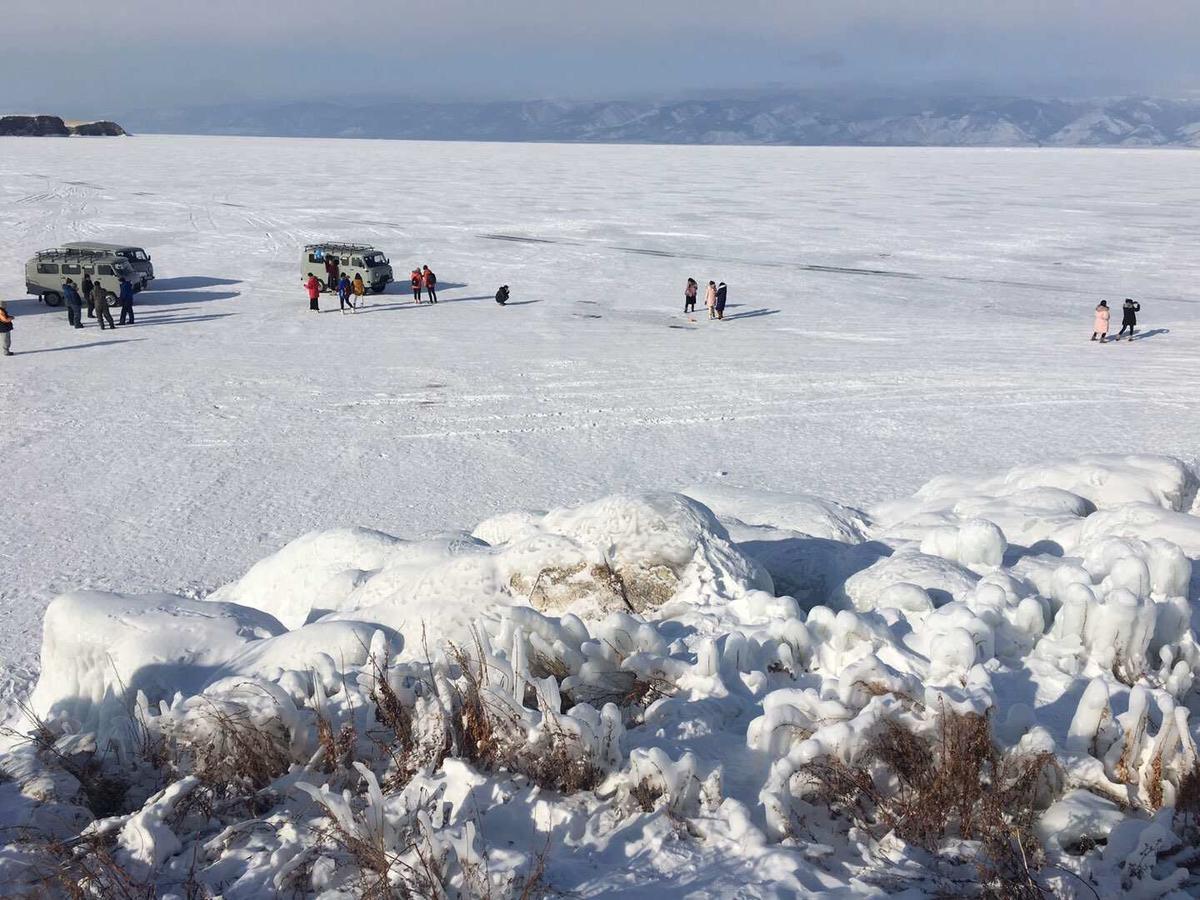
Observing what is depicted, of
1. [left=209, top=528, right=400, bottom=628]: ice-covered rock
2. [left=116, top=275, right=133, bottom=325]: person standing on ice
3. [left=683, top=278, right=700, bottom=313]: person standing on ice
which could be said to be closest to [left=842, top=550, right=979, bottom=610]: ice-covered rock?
[left=209, top=528, right=400, bottom=628]: ice-covered rock

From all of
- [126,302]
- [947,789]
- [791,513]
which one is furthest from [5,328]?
[947,789]

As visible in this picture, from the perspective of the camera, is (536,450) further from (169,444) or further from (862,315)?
(862,315)

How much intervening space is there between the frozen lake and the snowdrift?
3.91 meters

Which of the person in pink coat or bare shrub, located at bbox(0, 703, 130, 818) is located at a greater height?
the person in pink coat

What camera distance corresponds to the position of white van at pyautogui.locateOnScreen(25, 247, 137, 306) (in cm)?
2381

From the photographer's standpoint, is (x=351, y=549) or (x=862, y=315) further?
(x=862, y=315)

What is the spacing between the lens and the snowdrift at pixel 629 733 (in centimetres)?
361

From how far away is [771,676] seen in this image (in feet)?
16.8

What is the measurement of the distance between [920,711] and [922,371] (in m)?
15.2

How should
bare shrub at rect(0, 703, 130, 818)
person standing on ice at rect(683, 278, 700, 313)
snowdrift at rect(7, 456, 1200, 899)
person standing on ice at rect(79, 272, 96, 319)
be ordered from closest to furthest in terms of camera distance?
1. snowdrift at rect(7, 456, 1200, 899)
2. bare shrub at rect(0, 703, 130, 818)
3. person standing on ice at rect(79, 272, 96, 319)
4. person standing on ice at rect(683, 278, 700, 313)

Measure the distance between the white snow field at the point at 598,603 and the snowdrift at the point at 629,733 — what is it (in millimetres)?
19

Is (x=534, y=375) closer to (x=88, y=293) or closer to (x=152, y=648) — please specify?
(x=88, y=293)

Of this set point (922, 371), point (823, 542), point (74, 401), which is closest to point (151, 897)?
point (823, 542)

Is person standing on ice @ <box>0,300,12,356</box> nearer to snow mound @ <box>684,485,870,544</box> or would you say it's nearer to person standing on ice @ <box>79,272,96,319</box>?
person standing on ice @ <box>79,272,96,319</box>
